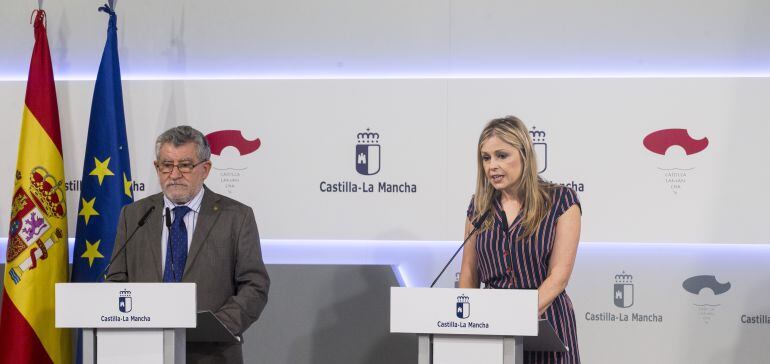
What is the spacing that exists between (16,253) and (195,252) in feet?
5.83

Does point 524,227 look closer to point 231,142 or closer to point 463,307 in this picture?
point 463,307

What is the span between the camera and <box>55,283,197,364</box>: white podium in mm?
2781

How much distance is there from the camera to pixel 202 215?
338 cm

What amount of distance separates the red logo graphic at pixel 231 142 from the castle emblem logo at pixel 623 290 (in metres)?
2.12

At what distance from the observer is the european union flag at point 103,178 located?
4727mm

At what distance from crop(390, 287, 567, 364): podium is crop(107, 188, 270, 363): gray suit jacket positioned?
76cm

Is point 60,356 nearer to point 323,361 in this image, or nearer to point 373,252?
point 323,361

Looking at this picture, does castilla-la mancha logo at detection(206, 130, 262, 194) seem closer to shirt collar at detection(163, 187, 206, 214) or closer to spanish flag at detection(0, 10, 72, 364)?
spanish flag at detection(0, 10, 72, 364)

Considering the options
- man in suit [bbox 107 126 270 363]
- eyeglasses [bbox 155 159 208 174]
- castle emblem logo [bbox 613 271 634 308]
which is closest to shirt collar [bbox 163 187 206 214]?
man in suit [bbox 107 126 270 363]

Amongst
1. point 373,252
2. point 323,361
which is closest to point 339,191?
point 373,252

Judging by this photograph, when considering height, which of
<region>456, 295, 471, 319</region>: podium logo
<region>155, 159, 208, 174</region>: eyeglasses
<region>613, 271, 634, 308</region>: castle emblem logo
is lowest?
<region>613, 271, 634, 308</region>: castle emblem logo

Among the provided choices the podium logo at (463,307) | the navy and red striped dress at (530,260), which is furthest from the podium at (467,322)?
the navy and red striped dress at (530,260)

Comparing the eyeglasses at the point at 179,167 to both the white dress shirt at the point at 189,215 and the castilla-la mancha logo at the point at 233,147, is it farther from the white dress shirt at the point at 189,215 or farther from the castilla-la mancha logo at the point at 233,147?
the castilla-la mancha logo at the point at 233,147

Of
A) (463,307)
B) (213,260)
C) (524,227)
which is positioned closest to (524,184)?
(524,227)
